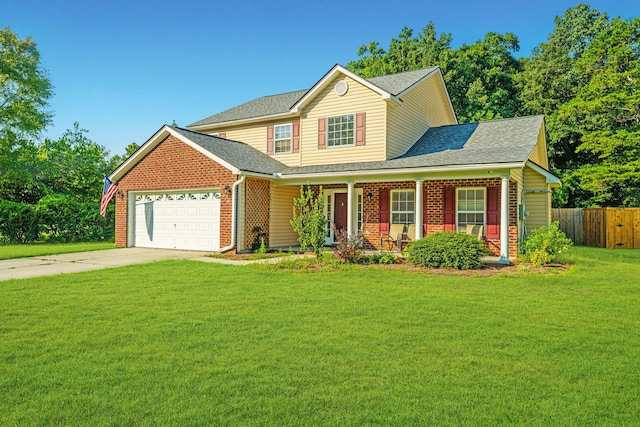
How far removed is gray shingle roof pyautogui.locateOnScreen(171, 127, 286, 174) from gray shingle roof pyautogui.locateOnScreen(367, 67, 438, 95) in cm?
522

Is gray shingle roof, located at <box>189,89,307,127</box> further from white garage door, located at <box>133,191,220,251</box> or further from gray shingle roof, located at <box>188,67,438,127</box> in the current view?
white garage door, located at <box>133,191,220,251</box>

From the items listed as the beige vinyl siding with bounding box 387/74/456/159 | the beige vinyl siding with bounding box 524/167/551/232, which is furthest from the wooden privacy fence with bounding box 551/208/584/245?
the beige vinyl siding with bounding box 387/74/456/159

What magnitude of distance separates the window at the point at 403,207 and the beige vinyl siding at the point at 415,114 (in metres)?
1.45

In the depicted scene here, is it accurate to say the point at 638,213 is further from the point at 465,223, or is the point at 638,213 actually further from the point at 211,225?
the point at 211,225

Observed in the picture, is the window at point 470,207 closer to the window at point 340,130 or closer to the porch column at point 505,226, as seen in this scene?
the porch column at point 505,226

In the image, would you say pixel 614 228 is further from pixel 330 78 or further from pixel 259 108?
pixel 259 108

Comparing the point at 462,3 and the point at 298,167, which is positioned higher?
the point at 462,3

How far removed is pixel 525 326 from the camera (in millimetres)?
5609

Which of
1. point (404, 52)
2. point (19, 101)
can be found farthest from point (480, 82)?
point (19, 101)

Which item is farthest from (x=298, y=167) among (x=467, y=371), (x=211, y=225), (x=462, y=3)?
(x=467, y=371)

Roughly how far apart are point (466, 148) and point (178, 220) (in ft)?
35.6

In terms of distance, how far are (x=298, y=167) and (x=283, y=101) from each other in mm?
4915

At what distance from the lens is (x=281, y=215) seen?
16.6 metres

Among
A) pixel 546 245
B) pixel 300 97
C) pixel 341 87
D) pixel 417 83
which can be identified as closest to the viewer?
pixel 546 245
